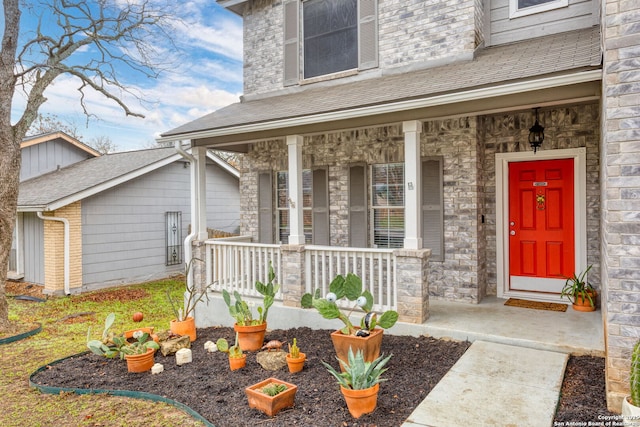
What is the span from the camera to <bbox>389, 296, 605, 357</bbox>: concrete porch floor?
4.00m

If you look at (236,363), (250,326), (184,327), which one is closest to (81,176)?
(184,327)

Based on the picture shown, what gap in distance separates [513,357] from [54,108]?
73.6 feet

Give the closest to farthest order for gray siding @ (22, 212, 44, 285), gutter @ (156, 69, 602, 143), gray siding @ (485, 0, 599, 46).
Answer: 1. gutter @ (156, 69, 602, 143)
2. gray siding @ (485, 0, 599, 46)
3. gray siding @ (22, 212, 44, 285)

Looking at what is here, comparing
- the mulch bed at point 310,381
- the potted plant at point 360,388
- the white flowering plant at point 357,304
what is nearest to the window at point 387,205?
the mulch bed at point 310,381

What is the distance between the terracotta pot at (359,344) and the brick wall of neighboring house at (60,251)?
768 cm

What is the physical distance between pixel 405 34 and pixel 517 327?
4.68 meters

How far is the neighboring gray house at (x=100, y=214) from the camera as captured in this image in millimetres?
9047

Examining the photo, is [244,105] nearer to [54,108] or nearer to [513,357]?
[513,357]

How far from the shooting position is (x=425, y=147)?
6020 millimetres

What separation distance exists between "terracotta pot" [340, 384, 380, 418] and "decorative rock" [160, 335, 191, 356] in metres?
2.53

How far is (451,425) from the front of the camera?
9.30ft

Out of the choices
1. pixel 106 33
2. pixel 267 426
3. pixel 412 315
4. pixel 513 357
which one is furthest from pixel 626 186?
pixel 106 33

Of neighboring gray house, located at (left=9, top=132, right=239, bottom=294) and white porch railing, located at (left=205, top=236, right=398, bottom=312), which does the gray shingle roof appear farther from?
white porch railing, located at (left=205, top=236, right=398, bottom=312)

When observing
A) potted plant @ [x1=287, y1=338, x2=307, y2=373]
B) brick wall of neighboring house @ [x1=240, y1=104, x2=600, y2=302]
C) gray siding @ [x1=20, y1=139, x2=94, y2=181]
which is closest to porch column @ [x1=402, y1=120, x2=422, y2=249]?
brick wall of neighboring house @ [x1=240, y1=104, x2=600, y2=302]
